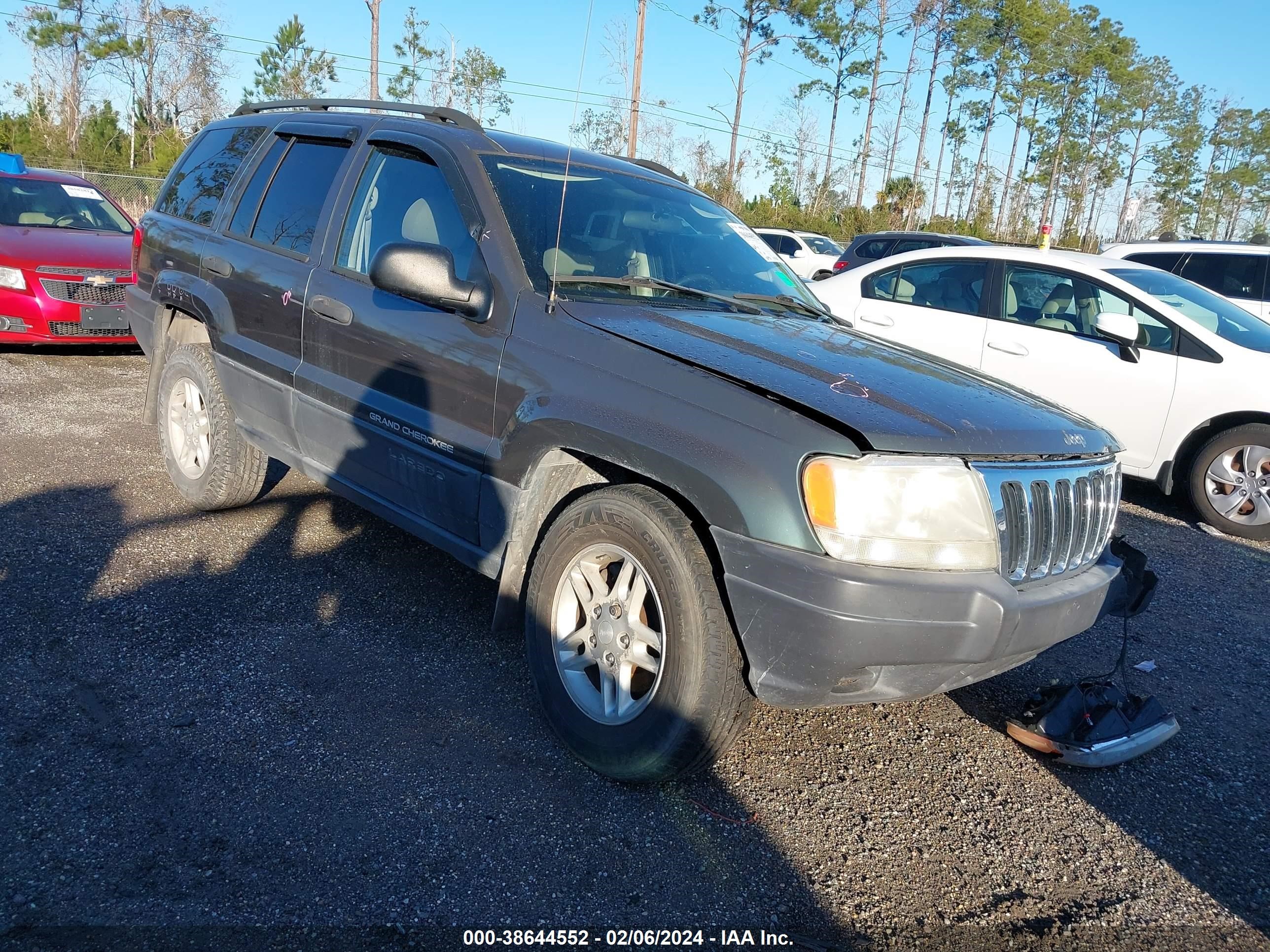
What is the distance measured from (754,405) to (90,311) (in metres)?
7.98

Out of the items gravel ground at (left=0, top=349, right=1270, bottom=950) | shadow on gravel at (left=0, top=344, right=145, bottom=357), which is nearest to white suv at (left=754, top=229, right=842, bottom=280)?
shadow on gravel at (left=0, top=344, right=145, bottom=357)

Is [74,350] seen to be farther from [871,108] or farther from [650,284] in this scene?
[871,108]

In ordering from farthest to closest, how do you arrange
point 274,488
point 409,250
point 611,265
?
point 274,488, point 611,265, point 409,250

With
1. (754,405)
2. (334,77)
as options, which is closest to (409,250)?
(754,405)

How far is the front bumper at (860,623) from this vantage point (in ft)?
7.85

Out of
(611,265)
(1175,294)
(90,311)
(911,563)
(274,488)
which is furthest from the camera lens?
(90,311)

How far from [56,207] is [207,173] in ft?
20.0

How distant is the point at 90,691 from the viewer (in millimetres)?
3154

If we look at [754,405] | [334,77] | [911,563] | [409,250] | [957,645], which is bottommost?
[957,645]

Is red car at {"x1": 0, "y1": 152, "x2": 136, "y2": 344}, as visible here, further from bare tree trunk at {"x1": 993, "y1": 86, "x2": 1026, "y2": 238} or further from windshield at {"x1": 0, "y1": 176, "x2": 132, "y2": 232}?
bare tree trunk at {"x1": 993, "y1": 86, "x2": 1026, "y2": 238}

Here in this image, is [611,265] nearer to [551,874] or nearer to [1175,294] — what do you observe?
[551,874]

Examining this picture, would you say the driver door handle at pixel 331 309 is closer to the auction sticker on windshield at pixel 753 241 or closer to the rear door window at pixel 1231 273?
the auction sticker on windshield at pixel 753 241

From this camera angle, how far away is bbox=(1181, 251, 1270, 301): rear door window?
9.70 metres

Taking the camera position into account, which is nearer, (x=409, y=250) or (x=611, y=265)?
(x=409, y=250)
